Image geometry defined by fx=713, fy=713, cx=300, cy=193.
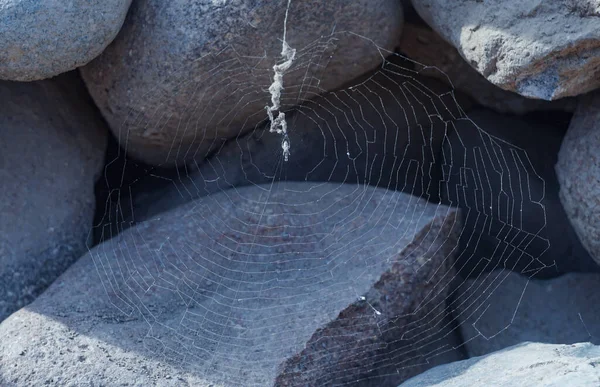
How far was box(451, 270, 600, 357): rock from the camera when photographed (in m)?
1.84

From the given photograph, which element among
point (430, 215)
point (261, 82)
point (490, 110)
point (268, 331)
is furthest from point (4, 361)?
point (490, 110)

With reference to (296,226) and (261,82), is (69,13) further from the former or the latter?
(296,226)

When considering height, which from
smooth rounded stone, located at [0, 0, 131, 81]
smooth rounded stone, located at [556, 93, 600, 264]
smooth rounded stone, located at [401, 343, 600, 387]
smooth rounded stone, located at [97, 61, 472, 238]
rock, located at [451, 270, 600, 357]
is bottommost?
rock, located at [451, 270, 600, 357]

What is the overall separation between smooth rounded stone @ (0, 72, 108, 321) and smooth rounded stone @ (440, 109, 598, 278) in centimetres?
106

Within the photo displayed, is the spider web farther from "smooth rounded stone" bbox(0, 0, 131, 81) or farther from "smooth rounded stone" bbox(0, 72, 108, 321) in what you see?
"smooth rounded stone" bbox(0, 0, 131, 81)

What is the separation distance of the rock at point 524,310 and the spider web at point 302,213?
24 millimetres

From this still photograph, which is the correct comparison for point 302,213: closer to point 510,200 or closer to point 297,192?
point 297,192

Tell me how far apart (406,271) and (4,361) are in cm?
94

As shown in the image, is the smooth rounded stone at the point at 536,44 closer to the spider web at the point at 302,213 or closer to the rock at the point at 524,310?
the spider web at the point at 302,213

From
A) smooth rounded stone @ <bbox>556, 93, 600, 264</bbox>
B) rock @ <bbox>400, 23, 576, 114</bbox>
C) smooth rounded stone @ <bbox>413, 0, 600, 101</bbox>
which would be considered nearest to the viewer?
smooth rounded stone @ <bbox>413, 0, 600, 101</bbox>

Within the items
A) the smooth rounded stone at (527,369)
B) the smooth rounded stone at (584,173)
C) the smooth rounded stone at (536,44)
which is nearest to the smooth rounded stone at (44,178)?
the smooth rounded stone at (527,369)

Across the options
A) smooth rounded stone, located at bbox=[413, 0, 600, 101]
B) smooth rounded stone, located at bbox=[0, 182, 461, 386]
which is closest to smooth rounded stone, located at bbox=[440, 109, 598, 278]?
smooth rounded stone, located at bbox=[0, 182, 461, 386]

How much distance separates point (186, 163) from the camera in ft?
7.02

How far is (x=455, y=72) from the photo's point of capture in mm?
2158
